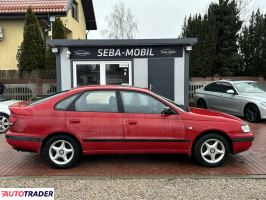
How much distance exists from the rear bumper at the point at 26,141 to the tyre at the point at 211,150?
9.16 ft

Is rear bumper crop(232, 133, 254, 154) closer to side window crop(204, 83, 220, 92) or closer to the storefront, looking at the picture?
the storefront

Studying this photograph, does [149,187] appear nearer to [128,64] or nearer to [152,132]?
[152,132]

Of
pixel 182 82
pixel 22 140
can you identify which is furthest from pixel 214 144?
pixel 182 82

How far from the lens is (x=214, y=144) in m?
6.59

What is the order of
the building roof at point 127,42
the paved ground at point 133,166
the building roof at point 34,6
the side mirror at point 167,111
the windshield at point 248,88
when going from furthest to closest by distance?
the building roof at point 34,6
the windshield at point 248,88
the building roof at point 127,42
the side mirror at point 167,111
the paved ground at point 133,166

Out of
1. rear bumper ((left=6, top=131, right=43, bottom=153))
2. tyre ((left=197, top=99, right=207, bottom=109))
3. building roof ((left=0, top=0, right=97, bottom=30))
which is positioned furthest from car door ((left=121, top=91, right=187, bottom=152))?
building roof ((left=0, top=0, right=97, bottom=30))

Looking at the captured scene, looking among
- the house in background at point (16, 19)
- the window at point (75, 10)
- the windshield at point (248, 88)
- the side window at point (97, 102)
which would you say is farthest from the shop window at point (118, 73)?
the window at point (75, 10)

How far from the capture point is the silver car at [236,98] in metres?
11.7

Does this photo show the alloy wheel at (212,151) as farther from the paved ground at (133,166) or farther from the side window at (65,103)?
the side window at (65,103)

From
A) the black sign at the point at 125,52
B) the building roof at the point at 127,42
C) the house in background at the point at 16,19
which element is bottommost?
the black sign at the point at 125,52

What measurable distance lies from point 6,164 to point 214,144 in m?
3.90

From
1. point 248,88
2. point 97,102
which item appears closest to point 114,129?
point 97,102

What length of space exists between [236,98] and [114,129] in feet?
23.4

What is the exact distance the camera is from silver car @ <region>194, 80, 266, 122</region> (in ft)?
38.3
